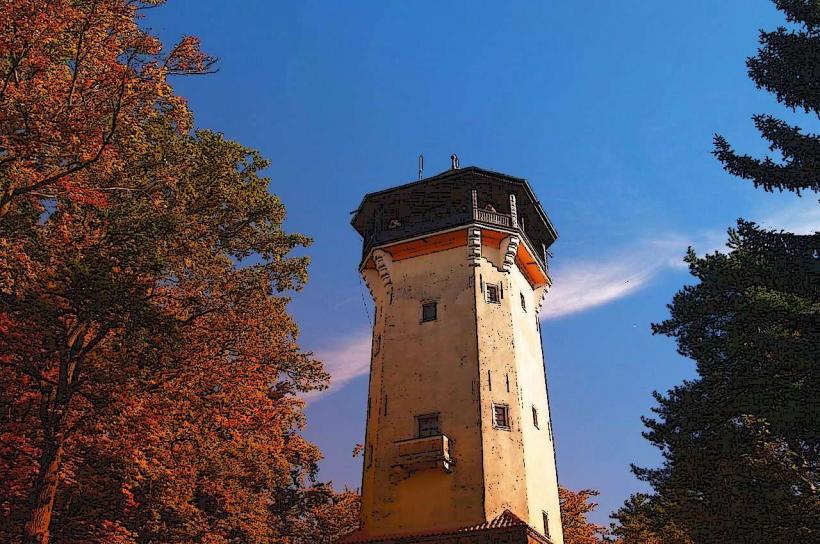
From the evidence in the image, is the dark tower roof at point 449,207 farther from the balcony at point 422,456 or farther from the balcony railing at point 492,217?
the balcony at point 422,456

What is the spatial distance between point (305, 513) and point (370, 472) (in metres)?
8.41

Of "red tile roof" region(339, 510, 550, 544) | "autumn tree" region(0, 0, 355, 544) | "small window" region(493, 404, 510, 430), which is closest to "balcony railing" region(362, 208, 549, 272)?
"autumn tree" region(0, 0, 355, 544)

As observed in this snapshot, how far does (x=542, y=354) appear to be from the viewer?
90.6ft

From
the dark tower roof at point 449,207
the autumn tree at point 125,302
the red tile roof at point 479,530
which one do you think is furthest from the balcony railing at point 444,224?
the red tile roof at point 479,530

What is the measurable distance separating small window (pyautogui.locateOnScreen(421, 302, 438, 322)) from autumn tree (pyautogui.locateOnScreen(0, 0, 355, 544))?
485 cm

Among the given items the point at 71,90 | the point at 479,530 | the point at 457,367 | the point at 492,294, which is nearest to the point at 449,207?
the point at 492,294

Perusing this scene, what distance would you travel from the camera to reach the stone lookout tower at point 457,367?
21.2 m

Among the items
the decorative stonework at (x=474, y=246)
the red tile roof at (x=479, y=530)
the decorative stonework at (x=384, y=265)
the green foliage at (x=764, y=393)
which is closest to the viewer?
the green foliage at (x=764, y=393)

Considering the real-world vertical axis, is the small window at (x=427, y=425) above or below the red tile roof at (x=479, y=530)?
above

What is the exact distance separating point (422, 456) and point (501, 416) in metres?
3.31

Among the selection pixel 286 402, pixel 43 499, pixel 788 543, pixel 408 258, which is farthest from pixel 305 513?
pixel 788 543

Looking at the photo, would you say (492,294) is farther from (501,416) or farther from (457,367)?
(501,416)

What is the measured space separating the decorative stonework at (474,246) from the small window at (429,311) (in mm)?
2399

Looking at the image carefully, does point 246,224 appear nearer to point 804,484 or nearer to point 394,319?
point 394,319
